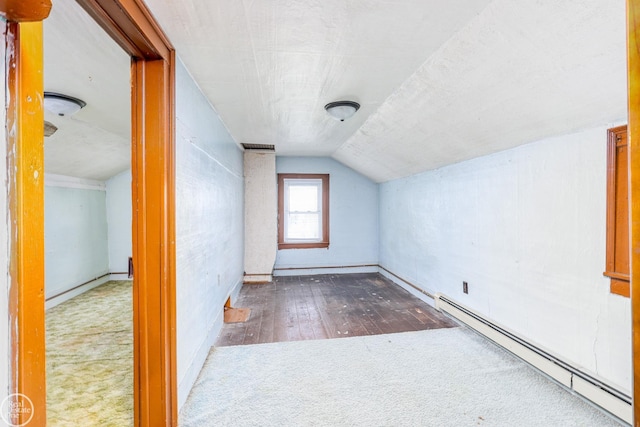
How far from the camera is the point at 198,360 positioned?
205 centimetres

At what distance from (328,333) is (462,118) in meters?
2.21

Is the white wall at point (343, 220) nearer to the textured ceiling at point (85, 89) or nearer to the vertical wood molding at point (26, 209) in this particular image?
the textured ceiling at point (85, 89)

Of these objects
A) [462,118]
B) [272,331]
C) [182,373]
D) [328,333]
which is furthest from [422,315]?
[182,373]

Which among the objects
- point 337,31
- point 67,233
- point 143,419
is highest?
point 337,31

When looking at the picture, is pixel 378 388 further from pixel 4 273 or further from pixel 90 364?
pixel 90 364

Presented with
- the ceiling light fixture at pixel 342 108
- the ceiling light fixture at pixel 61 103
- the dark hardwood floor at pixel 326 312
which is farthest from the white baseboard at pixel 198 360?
the ceiling light fixture at pixel 342 108

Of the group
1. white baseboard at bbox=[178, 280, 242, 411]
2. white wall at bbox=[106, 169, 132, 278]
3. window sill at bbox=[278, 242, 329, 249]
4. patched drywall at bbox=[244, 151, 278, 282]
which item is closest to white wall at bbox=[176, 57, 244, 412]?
white baseboard at bbox=[178, 280, 242, 411]

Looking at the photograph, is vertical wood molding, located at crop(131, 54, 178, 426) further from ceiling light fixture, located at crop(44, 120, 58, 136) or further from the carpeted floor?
ceiling light fixture, located at crop(44, 120, 58, 136)

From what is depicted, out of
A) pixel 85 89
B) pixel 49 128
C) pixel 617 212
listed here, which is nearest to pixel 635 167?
pixel 617 212

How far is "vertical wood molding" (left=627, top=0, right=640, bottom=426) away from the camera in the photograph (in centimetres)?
47

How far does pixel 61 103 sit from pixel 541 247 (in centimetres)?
362

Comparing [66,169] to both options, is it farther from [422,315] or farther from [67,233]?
[422,315]

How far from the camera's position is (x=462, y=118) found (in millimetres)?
2213

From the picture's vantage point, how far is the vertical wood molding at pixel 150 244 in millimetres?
1462
